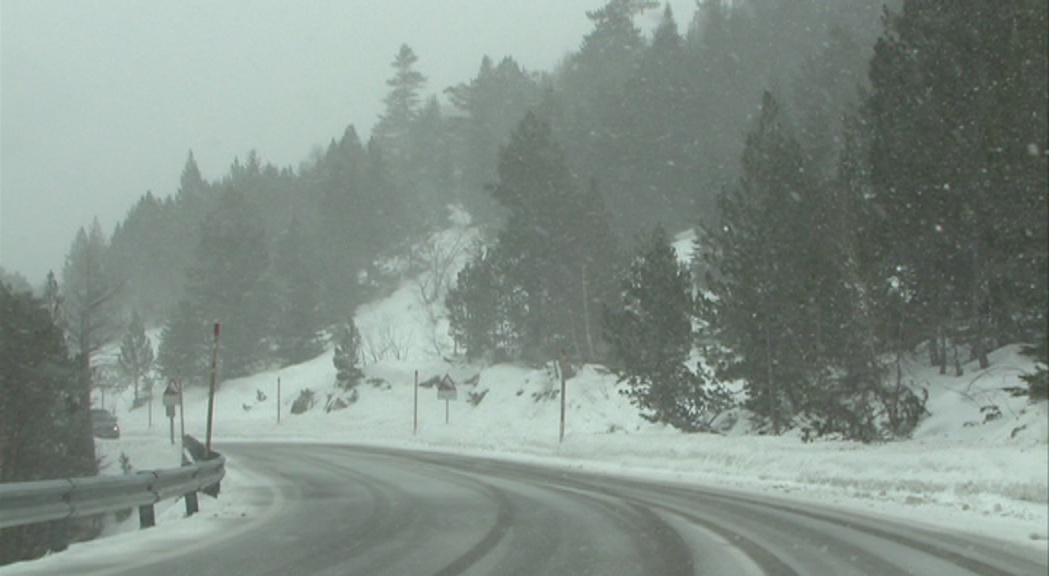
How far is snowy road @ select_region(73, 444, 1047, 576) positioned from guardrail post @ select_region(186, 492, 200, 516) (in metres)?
1.17

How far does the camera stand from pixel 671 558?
9227mm

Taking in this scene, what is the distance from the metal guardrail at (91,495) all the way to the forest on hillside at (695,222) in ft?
37.8

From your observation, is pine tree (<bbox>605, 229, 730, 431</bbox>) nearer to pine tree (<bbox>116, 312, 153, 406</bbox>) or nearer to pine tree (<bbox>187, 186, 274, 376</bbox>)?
pine tree (<bbox>187, 186, 274, 376</bbox>)

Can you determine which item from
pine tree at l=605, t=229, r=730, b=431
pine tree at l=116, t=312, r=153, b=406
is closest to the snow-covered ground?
pine tree at l=605, t=229, r=730, b=431

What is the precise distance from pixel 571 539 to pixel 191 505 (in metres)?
6.76

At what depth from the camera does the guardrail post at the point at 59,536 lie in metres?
10.6

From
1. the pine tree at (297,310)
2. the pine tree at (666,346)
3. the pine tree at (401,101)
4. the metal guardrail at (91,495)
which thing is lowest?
the metal guardrail at (91,495)

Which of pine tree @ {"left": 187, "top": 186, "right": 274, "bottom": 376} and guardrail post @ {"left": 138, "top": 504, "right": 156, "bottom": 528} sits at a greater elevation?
pine tree @ {"left": 187, "top": 186, "right": 274, "bottom": 376}

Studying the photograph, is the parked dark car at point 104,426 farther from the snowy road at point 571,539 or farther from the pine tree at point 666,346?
the snowy road at point 571,539

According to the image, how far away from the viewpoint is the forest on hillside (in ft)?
59.5

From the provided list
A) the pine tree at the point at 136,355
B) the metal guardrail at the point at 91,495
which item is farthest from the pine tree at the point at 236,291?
the metal guardrail at the point at 91,495

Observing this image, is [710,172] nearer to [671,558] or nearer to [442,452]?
[442,452]

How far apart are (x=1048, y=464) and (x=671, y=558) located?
4.41 m

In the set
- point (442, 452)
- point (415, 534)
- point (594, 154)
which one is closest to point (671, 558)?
point (415, 534)
